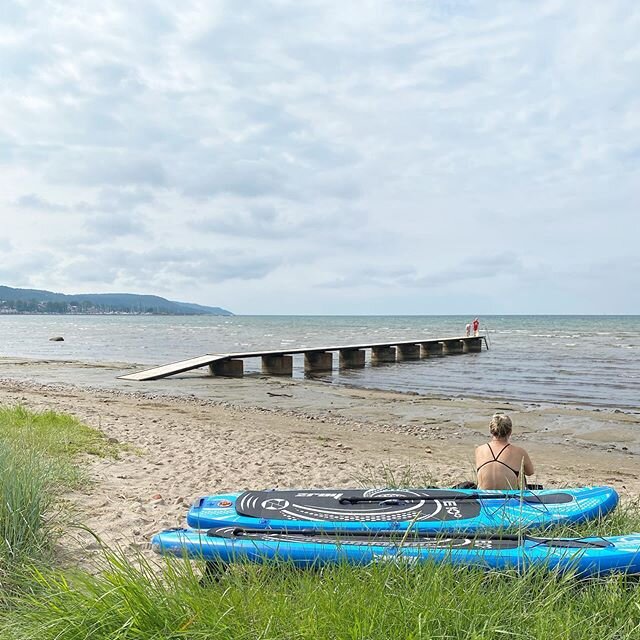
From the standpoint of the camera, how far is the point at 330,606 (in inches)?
102

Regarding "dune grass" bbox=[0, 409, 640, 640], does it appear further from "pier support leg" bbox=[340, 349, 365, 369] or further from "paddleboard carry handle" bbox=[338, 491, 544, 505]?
"pier support leg" bbox=[340, 349, 365, 369]

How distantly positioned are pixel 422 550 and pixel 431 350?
30584 mm

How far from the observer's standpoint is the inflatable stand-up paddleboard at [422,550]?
315cm

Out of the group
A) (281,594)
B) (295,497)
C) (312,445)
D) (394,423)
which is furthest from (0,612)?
(394,423)

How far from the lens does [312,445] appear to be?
9.70m

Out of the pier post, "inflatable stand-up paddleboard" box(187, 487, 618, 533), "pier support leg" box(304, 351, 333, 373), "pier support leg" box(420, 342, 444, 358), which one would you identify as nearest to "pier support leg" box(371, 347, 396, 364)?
"pier support leg" box(420, 342, 444, 358)

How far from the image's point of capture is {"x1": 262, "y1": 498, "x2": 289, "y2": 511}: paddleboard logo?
437 centimetres

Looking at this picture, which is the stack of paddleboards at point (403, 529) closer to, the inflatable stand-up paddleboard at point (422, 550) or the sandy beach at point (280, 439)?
the inflatable stand-up paddleboard at point (422, 550)

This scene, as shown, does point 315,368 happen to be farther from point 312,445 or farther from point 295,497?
point 295,497

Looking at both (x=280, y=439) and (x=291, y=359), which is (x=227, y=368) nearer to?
(x=291, y=359)

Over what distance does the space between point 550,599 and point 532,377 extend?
1980 centimetres

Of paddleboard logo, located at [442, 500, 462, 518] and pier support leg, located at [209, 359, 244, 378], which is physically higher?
paddleboard logo, located at [442, 500, 462, 518]

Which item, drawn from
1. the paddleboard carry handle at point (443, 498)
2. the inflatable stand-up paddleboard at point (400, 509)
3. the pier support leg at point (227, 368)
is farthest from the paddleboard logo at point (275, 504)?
the pier support leg at point (227, 368)

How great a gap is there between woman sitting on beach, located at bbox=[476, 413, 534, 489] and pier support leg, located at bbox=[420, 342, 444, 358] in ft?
85.4
